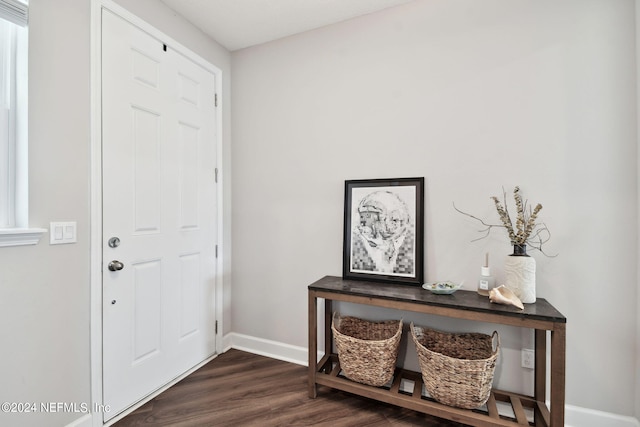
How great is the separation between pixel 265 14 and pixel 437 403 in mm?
2682

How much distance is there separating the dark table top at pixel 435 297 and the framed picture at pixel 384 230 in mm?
90

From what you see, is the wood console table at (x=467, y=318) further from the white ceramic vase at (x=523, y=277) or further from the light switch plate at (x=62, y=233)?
the light switch plate at (x=62, y=233)

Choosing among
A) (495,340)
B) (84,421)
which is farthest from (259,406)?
(495,340)

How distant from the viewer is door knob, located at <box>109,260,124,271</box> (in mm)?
1660

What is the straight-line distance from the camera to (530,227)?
61.3 inches

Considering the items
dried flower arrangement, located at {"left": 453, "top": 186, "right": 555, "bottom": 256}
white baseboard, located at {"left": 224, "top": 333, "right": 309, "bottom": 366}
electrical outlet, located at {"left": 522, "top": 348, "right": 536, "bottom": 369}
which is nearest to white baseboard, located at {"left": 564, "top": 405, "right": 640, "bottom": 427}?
electrical outlet, located at {"left": 522, "top": 348, "right": 536, "bottom": 369}

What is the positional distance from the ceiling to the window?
3.10 ft

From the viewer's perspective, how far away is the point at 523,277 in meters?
1.53

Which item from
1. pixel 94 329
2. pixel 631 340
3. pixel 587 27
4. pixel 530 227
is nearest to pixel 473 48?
→ pixel 587 27

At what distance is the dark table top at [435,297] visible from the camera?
141 centimetres

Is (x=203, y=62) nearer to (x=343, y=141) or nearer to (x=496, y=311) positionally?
(x=343, y=141)

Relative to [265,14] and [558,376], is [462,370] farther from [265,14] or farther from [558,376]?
[265,14]

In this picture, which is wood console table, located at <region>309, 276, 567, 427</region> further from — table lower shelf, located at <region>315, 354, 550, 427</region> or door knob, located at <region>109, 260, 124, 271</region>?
door knob, located at <region>109, 260, 124, 271</region>

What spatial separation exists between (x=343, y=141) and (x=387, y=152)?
0.34m
